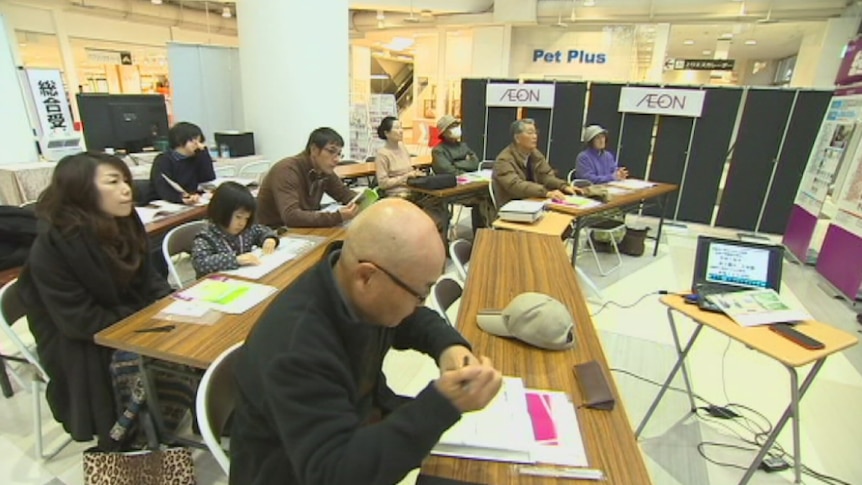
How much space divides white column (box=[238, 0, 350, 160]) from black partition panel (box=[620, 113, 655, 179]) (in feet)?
13.8

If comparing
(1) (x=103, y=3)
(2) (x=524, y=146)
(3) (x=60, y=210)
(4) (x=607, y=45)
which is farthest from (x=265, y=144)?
(4) (x=607, y=45)

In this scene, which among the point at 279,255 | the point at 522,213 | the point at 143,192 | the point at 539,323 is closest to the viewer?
the point at 539,323

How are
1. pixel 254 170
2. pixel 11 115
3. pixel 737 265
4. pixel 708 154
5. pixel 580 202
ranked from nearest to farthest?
pixel 737 265
pixel 580 202
pixel 11 115
pixel 254 170
pixel 708 154

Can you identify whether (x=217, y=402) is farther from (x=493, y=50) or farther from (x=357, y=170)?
(x=493, y=50)

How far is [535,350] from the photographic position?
60.1 inches

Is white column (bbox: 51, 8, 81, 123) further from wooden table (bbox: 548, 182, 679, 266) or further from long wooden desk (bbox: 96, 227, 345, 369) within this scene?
wooden table (bbox: 548, 182, 679, 266)

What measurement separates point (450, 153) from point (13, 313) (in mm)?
3971

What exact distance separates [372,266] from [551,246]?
1879 millimetres

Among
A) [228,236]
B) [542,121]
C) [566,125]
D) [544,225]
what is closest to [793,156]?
[566,125]

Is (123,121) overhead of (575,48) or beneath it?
beneath

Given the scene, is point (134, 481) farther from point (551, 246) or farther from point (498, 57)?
point (498, 57)

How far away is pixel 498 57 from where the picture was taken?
915 centimetres

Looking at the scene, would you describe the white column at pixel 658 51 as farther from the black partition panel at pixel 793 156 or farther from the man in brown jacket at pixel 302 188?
the man in brown jacket at pixel 302 188

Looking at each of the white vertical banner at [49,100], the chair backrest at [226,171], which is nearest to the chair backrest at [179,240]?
the chair backrest at [226,171]
